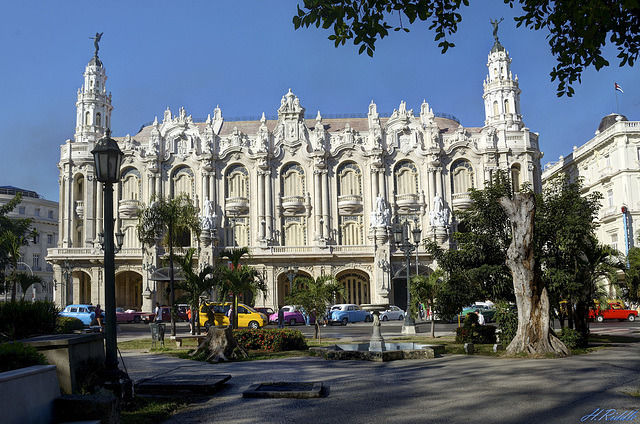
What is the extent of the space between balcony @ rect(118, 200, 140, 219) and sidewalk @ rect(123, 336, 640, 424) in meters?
42.0

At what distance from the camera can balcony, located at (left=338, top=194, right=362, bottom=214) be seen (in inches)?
2173

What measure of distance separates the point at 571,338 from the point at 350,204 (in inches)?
1486

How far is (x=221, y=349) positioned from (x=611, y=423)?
10529mm

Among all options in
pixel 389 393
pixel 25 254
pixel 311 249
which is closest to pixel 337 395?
pixel 389 393

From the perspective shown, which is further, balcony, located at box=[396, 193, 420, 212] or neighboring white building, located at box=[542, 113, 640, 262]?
balcony, located at box=[396, 193, 420, 212]

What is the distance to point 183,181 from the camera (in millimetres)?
56969

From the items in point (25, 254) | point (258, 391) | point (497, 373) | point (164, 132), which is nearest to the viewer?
point (258, 391)

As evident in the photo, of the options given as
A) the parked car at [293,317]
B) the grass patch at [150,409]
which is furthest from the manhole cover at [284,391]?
the parked car at [293,317]

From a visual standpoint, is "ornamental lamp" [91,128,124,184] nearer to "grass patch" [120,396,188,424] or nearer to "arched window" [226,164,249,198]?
"grass patch" [120,396,188,424]

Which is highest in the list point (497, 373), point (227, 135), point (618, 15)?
point (227, 135)

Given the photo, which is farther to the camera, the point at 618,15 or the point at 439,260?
the point at 439,260

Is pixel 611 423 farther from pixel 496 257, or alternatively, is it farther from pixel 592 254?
pixel 592 254

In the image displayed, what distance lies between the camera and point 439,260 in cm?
2162

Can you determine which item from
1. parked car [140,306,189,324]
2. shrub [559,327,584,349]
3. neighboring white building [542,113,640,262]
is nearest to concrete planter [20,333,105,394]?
shrub [559,327,584,349]
